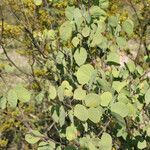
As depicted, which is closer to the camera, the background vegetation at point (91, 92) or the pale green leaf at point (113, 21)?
the background vegetation at point (91, 92)

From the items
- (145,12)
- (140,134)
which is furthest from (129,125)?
(145,12)

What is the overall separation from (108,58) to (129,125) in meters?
0.34

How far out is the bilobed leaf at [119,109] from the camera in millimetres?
1979

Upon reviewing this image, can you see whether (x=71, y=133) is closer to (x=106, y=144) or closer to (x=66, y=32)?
(x=106, y=144)

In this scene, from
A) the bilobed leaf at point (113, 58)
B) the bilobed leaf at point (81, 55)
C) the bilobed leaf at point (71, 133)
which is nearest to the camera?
the bilobed leaf at point (71, 133)

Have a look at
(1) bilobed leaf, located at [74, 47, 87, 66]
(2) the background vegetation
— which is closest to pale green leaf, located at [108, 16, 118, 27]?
(2) the background vegetation

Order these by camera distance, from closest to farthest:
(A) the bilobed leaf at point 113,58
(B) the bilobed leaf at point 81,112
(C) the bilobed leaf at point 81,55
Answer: (B) the bilobed leaf at point 81,112
(C) the bilobed leaf at point 81,55
(A) the bilobed leaf at point 113,58

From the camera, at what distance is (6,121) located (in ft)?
18.3

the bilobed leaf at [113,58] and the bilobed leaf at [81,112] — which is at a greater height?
the bilobed leaf at [113,58]

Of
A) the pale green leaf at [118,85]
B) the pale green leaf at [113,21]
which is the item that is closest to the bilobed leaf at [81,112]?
the pale green leaf at [118,85]

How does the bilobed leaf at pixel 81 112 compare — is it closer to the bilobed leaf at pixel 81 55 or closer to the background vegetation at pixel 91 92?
the background vegetation at pixel 91 92

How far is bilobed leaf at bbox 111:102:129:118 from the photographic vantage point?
6.49ft

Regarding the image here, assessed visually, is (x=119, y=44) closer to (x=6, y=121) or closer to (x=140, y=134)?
(x=140, y=134)

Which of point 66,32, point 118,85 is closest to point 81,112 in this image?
point 118,85
